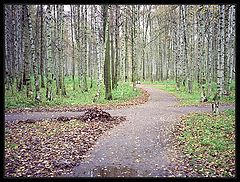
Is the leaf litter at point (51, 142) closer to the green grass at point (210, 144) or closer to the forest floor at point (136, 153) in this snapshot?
the forest floor at point (136, 153)

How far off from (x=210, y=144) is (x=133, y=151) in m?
2.66

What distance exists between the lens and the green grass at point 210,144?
749 centimetres

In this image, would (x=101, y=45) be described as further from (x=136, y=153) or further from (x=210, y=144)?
(x=210, y=144)

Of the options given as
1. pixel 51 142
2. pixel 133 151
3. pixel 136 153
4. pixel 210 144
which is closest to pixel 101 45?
pixel 51 142

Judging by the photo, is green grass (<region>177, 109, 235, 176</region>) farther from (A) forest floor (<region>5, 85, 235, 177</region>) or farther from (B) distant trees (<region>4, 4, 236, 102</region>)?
(B) distant trees (<region>4, 4, 236, 102</region>)

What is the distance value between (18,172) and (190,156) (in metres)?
5.13

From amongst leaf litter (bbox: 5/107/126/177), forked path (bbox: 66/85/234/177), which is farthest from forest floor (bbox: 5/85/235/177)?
leaf litter (bbox: 5/107/126/177)

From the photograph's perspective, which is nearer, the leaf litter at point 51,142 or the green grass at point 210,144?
the green grass at point 210,144

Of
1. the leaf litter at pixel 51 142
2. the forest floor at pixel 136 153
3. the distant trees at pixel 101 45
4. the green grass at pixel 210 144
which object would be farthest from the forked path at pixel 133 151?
the distant trees at pixel 101 45

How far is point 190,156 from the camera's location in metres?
8.55

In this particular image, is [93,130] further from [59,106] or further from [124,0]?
[124,0]

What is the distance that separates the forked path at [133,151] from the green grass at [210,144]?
69 centimetres

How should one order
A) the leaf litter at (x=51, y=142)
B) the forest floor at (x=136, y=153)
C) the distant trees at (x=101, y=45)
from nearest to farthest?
the forest floor at (x=136, y=153)
the leaf litter at (x=51, y=142)
the distant trees at (x=101, y=45)

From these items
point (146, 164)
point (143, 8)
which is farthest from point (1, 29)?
point (143, 8)
